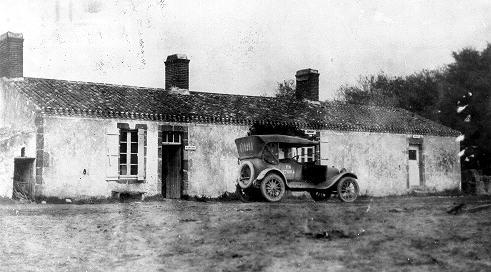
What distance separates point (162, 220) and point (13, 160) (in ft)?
32.2

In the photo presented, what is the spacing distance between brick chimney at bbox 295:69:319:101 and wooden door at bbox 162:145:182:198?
7.69 m

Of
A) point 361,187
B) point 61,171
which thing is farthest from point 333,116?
point 61,171

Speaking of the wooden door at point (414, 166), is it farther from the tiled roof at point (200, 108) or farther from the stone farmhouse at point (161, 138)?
the tiled roof at point (200, 108)

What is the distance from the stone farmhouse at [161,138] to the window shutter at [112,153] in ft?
0.10

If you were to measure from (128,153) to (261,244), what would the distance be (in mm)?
12197

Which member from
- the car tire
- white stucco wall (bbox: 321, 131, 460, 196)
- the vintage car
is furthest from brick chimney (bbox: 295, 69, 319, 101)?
the car tire

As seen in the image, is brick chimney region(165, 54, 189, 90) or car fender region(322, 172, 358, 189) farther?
brick chimney region(165, 54, 189, 90)

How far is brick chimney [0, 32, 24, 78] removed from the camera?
19125 millimetres

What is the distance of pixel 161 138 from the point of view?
62.0ft

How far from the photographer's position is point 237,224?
8766mm

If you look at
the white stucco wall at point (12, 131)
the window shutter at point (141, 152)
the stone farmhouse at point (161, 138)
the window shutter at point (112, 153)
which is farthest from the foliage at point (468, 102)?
the white stucco wall at point (12, 131)

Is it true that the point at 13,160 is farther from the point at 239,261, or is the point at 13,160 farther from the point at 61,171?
the point at 239,261

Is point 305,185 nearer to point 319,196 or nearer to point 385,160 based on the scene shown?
point 319,196

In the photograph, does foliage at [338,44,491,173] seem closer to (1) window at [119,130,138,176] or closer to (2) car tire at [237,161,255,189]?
(2) car tire at [237,161,255,189]
